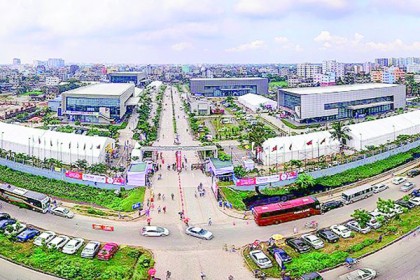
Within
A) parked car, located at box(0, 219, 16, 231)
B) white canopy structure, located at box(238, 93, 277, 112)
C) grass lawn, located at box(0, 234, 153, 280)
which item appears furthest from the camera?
white canopy structure, located at box(238, 93, 277, 112)

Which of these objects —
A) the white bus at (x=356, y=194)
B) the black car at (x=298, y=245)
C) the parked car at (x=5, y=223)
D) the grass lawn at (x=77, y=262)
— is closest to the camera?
the grass lawn at (x=77, y=262)

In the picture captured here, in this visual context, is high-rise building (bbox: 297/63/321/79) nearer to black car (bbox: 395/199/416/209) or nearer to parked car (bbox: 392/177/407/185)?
parked car (bbox: 392/177/407/185)

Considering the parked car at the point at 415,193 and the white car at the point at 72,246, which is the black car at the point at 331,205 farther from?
the white car at the point at 72,246

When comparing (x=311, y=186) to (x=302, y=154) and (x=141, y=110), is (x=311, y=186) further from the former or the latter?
(x=141, y=110)

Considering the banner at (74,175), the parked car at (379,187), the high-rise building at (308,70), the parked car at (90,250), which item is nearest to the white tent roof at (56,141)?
the banner at (74,175)

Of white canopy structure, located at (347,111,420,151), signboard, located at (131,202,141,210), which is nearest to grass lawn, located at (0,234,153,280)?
signboard, located at (131,202,141,210)
